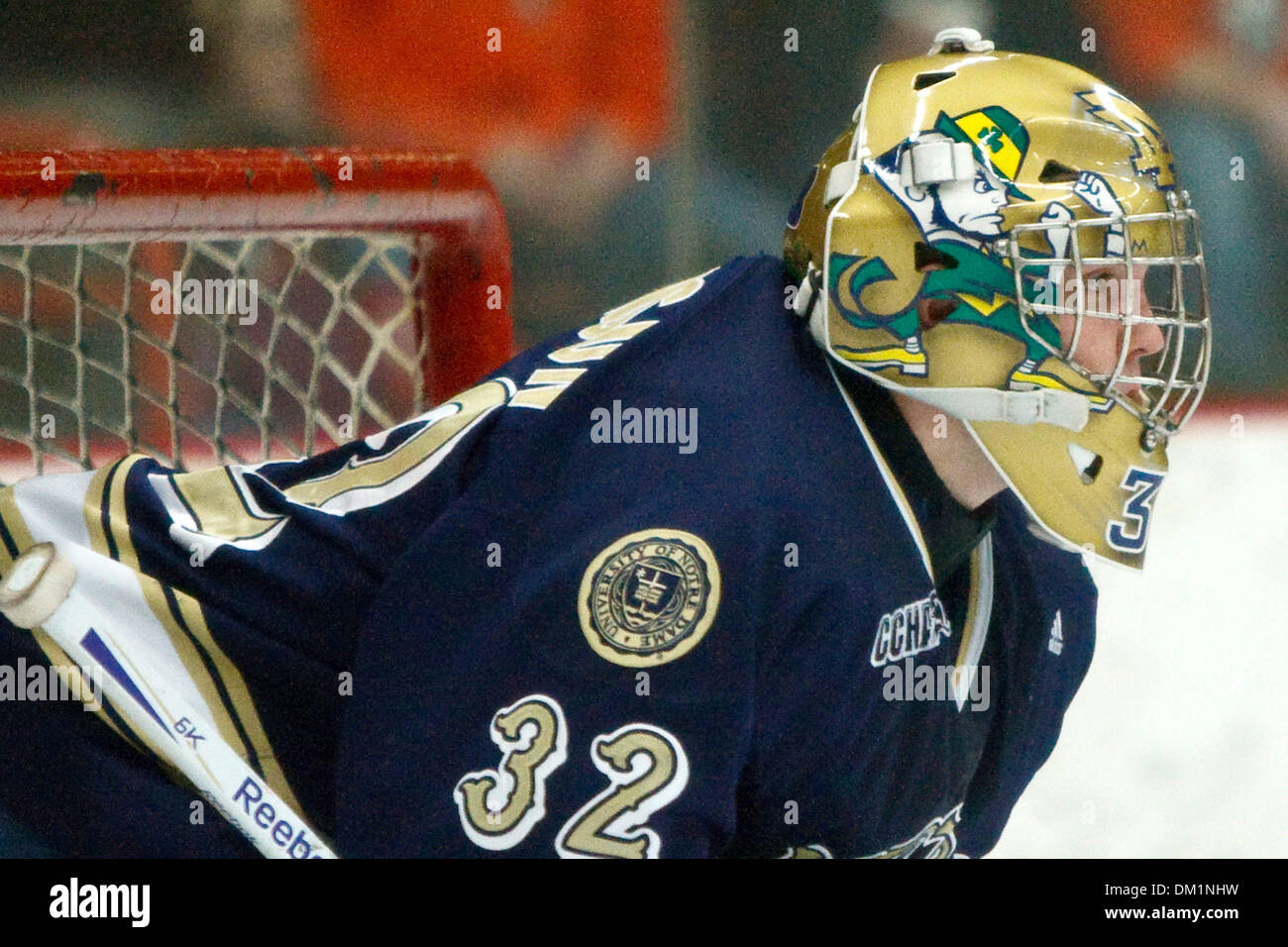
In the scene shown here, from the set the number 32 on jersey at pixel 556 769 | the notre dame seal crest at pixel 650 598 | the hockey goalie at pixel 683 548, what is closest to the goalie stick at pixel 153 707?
the hockey goalie at pixel 683 548

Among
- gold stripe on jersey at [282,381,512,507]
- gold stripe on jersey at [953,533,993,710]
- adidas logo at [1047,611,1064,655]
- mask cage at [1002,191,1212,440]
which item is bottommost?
adidas logo at [1047,611,1064,655]

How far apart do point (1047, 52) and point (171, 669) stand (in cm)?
271

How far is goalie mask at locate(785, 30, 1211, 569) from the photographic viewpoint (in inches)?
46.1

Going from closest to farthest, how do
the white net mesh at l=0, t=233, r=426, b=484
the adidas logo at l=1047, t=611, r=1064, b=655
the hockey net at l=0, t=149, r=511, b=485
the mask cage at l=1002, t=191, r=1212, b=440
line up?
the mask cage at l=1002, t=191, r=1212, b=440 → the hockey net at l=0, t=149, r=511, b=485 → the adidas logo at l=1047, t=611, r=1064, b=655 → the white net mesh at l=0, t=233, r=426, b=484

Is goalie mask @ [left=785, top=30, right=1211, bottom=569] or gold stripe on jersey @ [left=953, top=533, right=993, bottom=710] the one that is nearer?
goalie mask @ [left=785, top=30, right=1211, bottom=569]

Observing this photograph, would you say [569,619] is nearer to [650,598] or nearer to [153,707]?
[650,598]

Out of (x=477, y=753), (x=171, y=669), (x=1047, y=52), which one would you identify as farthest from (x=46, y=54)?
(x=477, y=753)

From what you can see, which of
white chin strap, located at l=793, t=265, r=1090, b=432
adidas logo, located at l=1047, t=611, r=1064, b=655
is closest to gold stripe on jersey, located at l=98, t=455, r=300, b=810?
white chin strap, located at l=793, t=265, r=1090, b=432

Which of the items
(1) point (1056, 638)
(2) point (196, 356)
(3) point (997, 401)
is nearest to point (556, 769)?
(3) point (997, 401)

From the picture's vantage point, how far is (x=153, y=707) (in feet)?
3.89

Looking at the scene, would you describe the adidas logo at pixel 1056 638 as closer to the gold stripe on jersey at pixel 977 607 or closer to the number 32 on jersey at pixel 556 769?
the gold stripe on jersey at pixel 977 607

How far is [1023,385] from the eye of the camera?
1195 millimetres

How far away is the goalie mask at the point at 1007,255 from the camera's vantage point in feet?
3.84

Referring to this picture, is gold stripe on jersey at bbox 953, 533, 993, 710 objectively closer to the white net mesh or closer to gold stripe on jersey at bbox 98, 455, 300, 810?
gold stripe on jersey at bbox 98, 455, 300, 810
